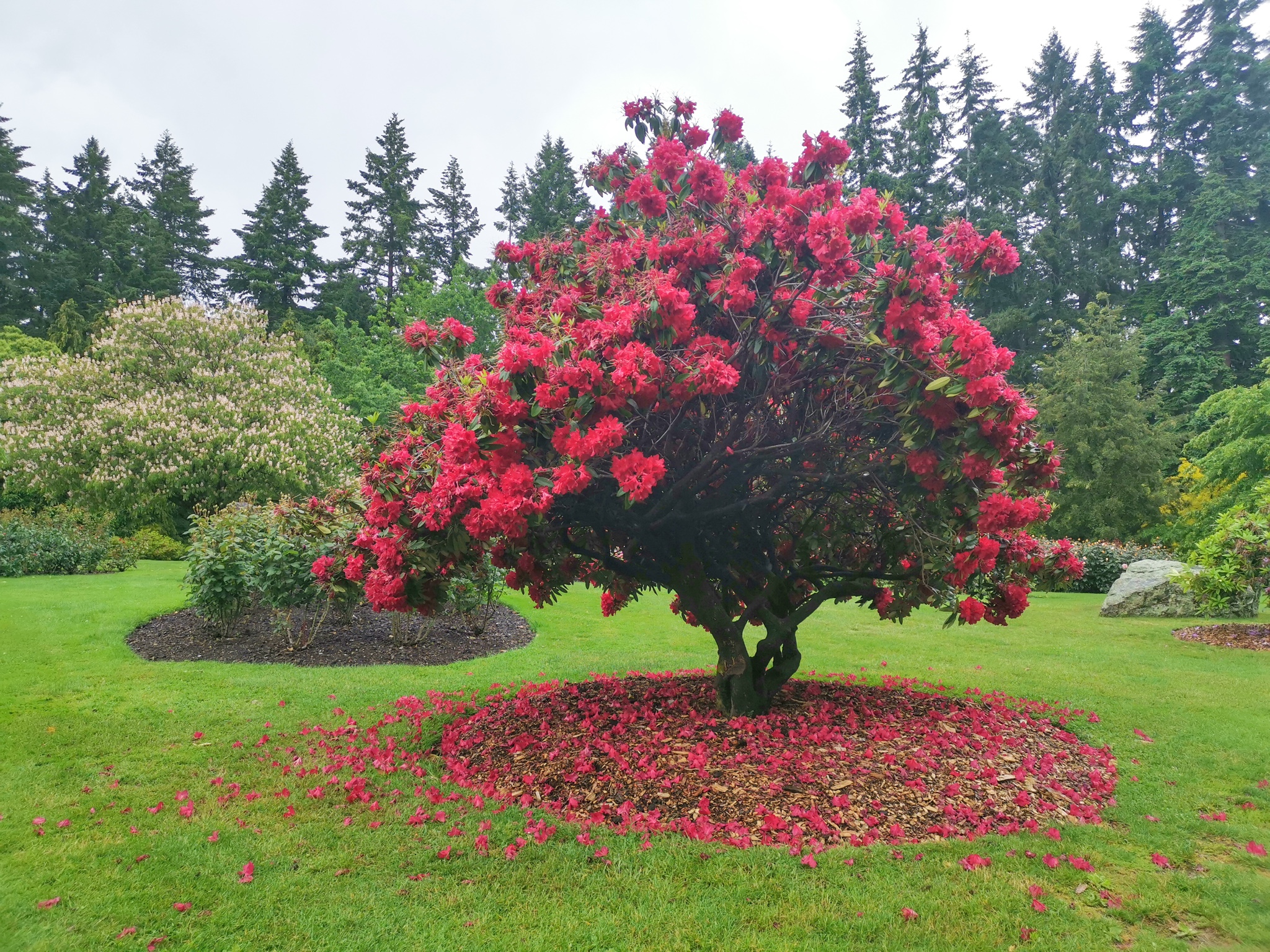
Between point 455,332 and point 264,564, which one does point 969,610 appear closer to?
point 455,332

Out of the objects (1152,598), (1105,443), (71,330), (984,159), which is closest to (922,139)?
(984,159)

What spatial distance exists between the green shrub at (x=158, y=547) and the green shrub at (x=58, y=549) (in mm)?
1103

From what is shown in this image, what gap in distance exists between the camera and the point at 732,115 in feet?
15.3

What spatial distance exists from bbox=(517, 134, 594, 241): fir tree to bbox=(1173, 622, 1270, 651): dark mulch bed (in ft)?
96.9

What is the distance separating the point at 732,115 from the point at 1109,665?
8.16 metres

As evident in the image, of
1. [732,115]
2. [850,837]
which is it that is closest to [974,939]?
[850,837]

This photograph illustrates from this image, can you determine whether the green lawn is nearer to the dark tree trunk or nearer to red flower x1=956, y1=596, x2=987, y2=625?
red flower x1=956, y1=596, x2=987, y2=625

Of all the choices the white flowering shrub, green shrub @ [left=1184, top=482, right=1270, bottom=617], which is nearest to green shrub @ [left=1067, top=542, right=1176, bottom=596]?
green shrub @ [left=1184, top=482, right=1270, bottom=617]

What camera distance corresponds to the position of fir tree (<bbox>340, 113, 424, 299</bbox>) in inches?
1463

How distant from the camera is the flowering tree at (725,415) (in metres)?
3.73

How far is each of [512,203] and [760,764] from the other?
41033 millimetres

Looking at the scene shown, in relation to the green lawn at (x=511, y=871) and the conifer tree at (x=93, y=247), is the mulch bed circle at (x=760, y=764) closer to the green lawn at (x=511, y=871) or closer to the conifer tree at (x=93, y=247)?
the green lawn at (x=511, y=871)

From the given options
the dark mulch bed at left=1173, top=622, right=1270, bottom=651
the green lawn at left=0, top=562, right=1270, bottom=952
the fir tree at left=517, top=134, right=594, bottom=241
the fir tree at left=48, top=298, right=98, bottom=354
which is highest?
the fir tree at left=517, top=134, right=594, bottom=241

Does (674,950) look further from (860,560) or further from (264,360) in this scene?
(264,360)
